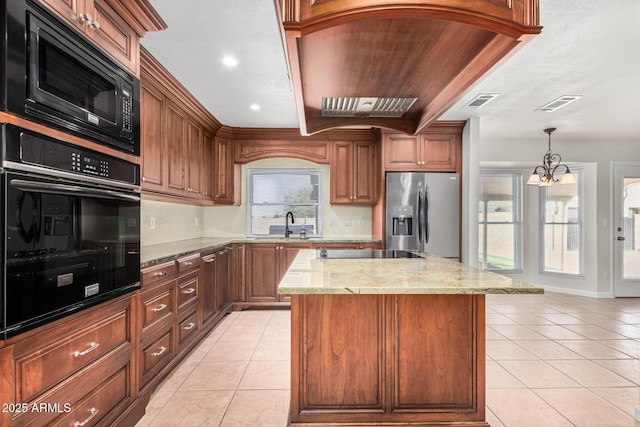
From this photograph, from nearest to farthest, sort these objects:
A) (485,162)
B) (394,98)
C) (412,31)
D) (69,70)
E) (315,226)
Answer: (412,31) < (69,70) < (394,98) < (315,226) < (485,162)

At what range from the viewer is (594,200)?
18.6 ft

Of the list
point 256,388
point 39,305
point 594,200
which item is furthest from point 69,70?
point 594,200

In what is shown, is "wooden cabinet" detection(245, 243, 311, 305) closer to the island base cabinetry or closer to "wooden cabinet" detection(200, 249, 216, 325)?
"wooden cabinet" detection(200, 249, 216, 325)

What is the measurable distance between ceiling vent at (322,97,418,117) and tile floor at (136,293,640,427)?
185 centimetres

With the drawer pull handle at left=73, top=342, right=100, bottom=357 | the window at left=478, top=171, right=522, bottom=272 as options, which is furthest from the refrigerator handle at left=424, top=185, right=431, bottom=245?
the drawer pull handle at left=73, top=342, right=100, bottom=357

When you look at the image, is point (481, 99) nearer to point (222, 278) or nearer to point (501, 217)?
point (501, 217)

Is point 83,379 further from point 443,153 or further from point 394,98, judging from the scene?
point 443,153

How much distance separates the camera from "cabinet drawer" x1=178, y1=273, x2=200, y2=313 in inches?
115

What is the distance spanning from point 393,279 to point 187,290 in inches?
81.5

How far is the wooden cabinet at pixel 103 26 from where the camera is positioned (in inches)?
58.8

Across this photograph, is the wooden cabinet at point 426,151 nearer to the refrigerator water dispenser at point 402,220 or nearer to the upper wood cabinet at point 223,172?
the refrigerator water dispenser at point 402,220

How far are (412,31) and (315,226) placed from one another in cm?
420

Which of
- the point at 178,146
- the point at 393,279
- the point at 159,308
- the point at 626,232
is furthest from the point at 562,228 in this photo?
the point at 159,308

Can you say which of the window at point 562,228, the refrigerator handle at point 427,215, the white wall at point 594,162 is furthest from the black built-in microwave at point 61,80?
the window at point 562,228
